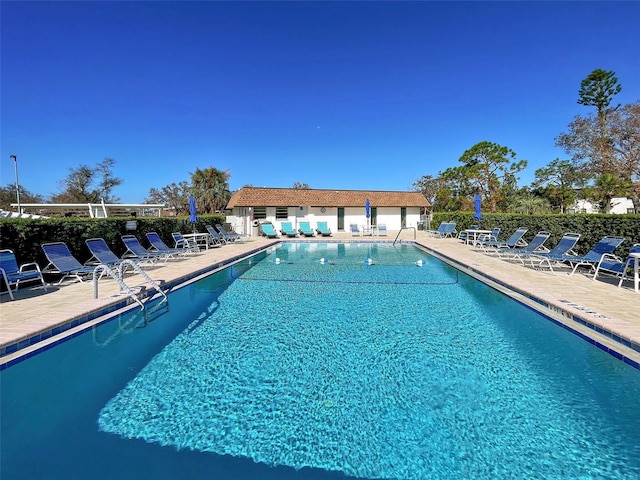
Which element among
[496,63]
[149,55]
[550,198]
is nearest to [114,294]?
[149,55]

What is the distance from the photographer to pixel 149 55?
14055 millimetres

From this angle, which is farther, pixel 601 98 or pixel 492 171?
pixel 492 171

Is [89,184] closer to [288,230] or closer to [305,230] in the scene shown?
[288,230]

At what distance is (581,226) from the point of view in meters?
10.1

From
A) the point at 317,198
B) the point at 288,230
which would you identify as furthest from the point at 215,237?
the point at 317,198

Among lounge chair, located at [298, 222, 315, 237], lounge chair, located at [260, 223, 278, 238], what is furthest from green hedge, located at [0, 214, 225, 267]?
lounge chair, located at [298, 222, 315, 237]

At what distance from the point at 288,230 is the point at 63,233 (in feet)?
51.4

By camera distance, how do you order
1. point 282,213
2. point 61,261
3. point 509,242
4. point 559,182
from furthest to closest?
1. point 559,182
2. point 282,213
3. point 509,242
4. point 61,261

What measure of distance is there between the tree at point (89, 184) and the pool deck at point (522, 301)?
123 ft

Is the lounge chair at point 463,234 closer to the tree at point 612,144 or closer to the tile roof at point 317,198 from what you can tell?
the tile roof at point 317,198

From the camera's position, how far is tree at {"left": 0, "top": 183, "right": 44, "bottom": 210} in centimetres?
4088

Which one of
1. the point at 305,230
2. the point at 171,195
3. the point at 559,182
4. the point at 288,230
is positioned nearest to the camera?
the point at 288,230

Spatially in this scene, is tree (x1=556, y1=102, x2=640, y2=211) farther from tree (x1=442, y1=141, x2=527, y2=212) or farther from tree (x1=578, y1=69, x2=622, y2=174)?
tree (x1=442, y1=141, x2=527, y2=212)

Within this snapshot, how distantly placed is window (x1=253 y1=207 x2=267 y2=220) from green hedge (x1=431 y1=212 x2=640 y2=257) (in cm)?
1491
